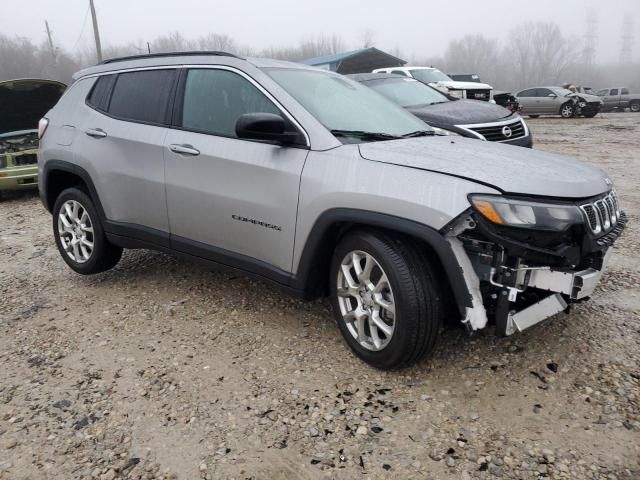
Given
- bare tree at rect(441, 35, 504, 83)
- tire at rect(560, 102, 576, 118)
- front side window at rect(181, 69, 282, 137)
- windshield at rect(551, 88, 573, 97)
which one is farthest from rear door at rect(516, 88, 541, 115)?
bare tree at rect(441, 35, 504, 83)

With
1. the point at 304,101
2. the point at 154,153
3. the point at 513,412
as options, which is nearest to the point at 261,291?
the point at 154,153

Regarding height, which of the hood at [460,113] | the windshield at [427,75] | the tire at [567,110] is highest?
the windshield at [427,75]

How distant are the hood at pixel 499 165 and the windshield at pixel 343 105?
0.26 metres

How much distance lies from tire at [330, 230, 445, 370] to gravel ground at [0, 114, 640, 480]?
18 centimetres

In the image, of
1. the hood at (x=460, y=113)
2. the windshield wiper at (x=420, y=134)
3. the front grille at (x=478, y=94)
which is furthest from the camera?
the front grille at (x=478, y=94)

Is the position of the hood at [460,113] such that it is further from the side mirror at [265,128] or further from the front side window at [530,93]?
the front side window at [530,93]

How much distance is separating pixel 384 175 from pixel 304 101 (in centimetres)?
82

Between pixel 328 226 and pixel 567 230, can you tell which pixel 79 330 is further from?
pixel 567 230

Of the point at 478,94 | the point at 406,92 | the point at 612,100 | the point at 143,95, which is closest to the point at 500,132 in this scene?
the point at 406,92

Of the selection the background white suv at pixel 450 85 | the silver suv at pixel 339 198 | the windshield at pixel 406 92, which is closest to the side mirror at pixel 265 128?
the silver suv at pixel 339 198

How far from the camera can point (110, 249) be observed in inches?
170

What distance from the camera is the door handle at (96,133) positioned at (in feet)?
13.1

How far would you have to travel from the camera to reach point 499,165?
2.71 metres

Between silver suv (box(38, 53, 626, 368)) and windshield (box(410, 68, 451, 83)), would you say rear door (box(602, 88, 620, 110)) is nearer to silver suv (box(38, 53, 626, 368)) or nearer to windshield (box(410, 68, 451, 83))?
windshield (box(410, 68, 451, 83))
